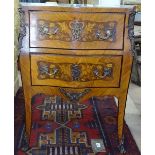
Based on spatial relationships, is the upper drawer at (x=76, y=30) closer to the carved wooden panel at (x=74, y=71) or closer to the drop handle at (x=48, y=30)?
the drop handle at (x=48, y=30)

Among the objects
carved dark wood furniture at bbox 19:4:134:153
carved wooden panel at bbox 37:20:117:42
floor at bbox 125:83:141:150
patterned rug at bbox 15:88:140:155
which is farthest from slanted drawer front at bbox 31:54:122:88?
floor at bbox 125:83:141:150

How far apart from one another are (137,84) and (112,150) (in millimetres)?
A: 1815

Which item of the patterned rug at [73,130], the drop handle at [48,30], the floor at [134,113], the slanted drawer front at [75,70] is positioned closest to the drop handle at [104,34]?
the slanted drawer front at [75,70]

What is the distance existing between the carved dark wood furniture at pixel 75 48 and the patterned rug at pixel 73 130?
468 millimetres

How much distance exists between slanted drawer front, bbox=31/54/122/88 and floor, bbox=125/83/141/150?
2.33 feet

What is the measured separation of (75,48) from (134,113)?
1.32m

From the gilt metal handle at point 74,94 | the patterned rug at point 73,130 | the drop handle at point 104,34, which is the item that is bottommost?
the patterned rug at point 73,130

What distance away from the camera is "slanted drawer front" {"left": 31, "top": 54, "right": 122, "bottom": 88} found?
192cm

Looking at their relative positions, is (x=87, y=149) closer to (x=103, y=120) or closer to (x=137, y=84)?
(x=103, y=120)

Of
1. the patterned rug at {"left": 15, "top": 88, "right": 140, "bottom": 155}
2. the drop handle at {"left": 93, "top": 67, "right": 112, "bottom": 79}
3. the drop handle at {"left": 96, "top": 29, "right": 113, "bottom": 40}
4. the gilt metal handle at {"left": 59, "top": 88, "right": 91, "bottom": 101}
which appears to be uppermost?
the drop handle at {"left": 96, "top": 29, "right": 113, "bottom": 40}

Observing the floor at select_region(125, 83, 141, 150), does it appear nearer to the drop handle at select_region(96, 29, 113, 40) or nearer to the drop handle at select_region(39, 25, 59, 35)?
the drop handle at select_region(96, 29, 113, 40)

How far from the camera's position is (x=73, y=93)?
6.57ft

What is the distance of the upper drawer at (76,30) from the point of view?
1.86 metres
